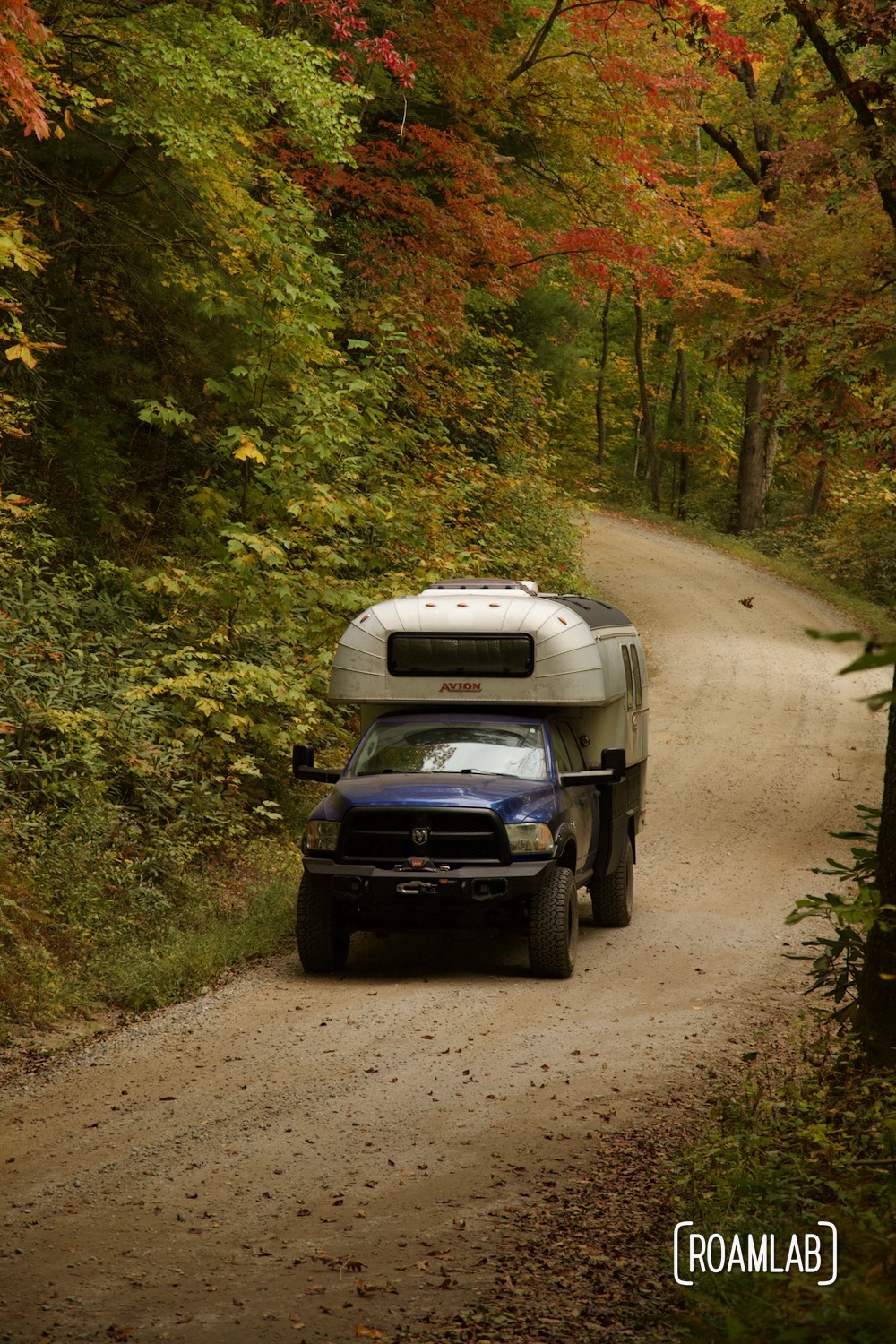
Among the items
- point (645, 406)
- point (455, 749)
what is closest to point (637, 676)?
point (455, 749)

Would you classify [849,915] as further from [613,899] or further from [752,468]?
[752,468]

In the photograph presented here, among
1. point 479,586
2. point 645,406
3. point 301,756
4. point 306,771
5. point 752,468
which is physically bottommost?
point 306,771

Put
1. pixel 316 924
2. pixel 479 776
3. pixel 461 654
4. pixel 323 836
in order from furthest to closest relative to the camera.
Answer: pixel 461 654 < pixel 479 776 < pixel 323 836 < pixel 316 924

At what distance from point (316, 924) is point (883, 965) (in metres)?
4.45

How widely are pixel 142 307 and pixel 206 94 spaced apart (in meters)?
3.46

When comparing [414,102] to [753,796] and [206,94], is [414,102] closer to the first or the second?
[206,94]

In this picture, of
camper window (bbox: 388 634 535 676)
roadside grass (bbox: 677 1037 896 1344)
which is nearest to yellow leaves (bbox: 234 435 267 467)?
camper window (bbox: 388 634 535 676)

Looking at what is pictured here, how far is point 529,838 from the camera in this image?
9.39m

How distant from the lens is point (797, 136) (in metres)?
33.2

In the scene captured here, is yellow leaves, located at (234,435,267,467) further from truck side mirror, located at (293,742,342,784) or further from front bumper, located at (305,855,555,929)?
front bumper, located at (305,855,555,929)

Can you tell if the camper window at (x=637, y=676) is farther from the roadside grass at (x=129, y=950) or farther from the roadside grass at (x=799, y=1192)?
the roadside grass at (x=799, y=1192)

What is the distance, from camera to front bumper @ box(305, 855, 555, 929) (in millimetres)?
9172

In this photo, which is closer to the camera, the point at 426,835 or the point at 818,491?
the point at 426,835

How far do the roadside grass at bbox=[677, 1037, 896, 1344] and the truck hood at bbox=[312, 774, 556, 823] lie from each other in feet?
8.62
